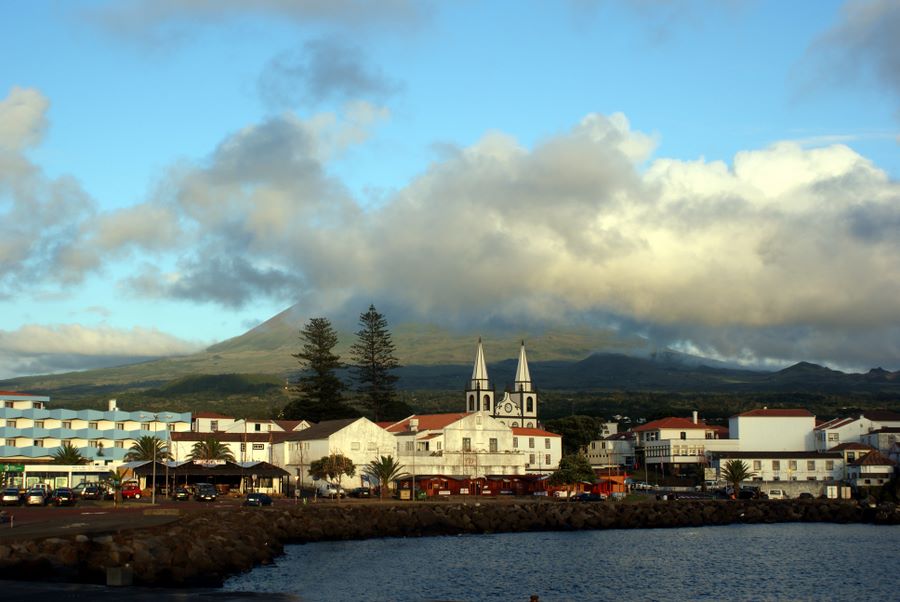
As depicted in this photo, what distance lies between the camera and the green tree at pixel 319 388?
135500 millimetres

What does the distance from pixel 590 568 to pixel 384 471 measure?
41.7m

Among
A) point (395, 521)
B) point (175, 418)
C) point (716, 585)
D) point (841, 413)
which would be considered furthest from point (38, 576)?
point (841, 413)

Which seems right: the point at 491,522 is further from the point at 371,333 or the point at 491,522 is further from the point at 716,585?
the point at 371,333

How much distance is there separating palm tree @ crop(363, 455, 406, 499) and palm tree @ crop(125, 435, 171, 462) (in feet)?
60.0

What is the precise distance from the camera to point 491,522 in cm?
7669

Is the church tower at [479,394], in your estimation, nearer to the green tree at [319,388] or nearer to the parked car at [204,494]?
the green tree at [319,388]

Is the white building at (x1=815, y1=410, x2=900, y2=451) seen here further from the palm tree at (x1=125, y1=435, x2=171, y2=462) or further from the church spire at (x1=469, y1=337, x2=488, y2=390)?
the palm tree at (x1=125, y1=435, x2=171, y2=462)

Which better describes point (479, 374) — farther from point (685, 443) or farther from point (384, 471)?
point (384, 471)

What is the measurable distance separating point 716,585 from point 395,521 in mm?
28699

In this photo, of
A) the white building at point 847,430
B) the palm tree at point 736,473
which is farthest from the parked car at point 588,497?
the white building at point 847,430

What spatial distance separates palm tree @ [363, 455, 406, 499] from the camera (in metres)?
Result: 92.9

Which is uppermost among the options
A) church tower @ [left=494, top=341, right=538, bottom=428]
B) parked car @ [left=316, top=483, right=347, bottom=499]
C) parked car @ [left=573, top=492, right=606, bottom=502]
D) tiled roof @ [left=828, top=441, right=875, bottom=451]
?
church tower @ [left=494, top=341, right=538, bottom=428]

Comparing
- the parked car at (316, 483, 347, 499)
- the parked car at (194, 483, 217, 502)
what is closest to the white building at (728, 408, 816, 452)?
the parked car at (316, 483, 347, 499)

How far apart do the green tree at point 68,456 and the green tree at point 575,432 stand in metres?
60.8
